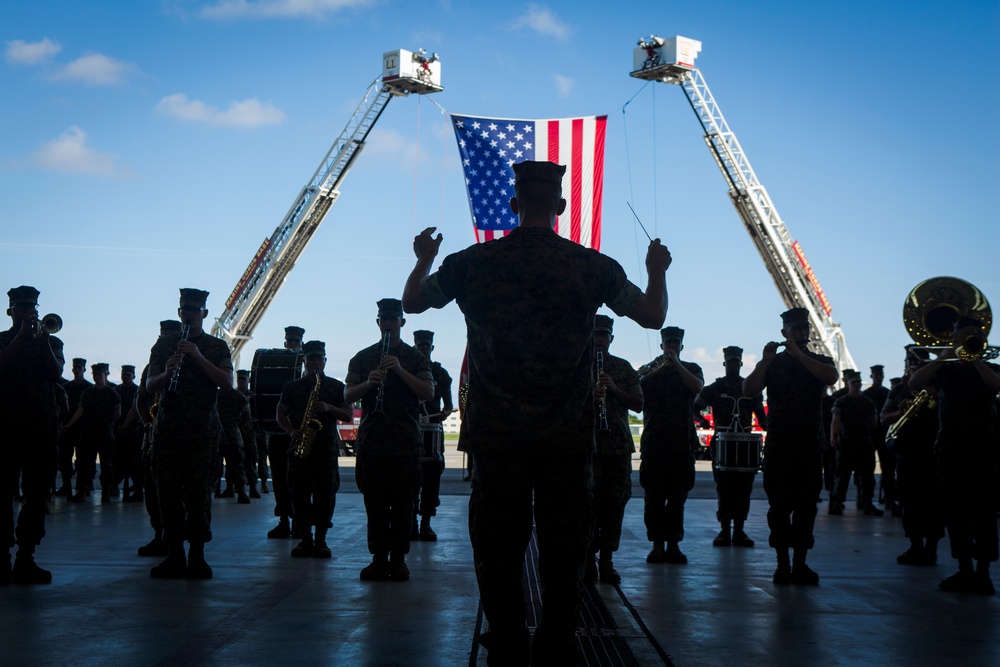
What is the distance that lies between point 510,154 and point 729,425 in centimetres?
1327

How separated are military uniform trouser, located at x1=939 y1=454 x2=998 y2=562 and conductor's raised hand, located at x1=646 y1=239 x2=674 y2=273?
14.4ft

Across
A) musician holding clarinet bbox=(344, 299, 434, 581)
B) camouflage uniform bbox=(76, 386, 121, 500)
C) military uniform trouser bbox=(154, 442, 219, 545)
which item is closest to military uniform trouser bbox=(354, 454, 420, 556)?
musician holding clarinet bbox=(344, 299, 434, 581)

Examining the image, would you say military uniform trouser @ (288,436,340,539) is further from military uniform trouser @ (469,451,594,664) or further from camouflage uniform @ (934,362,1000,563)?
military uniform trouser @ (469,451,594,664)

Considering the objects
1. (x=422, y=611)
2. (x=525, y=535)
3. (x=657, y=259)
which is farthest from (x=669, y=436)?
(x=525, y=535)

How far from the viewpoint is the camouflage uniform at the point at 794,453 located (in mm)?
8477

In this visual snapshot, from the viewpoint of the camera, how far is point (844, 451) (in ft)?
53.5

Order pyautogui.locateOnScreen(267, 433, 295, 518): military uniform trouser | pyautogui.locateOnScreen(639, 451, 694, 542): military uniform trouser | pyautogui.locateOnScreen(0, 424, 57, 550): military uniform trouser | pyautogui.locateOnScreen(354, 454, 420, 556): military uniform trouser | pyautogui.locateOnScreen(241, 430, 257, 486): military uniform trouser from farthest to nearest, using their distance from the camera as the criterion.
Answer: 1. pyautogui.locateOnScreen(241, 430, 257, 486): military uniform trouser
2. pyautogui.locateOnScreen(267, 433, 295, 518): military uniform trouser
3. pyautogui.locateOnScreen(639, 451, 694, 542): military uniform trouser
4. pyautogui.locateOnScreen(354, 454, 420, 556): military uniform trouser
5. pyautogui.locateOnScreen(0, 424, 57, 550): military uniform trouser

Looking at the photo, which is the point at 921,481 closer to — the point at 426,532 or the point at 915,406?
the point at 915,406

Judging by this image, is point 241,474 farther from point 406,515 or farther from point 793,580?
point 793,580

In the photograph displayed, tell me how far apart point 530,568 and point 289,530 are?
3.82 m

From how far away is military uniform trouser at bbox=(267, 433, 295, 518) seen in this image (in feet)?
40.4

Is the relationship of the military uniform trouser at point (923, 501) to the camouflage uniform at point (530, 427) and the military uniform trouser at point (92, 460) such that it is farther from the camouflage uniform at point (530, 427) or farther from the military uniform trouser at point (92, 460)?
the military uniform trouser at point (92, 460)

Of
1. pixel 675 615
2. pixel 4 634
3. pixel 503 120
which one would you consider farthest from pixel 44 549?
pixel 503 120

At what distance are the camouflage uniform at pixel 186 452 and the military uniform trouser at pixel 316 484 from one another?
161 cm
